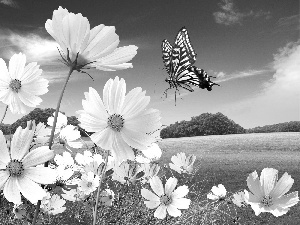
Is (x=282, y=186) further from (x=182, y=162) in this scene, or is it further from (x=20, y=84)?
(x=182, y=162)

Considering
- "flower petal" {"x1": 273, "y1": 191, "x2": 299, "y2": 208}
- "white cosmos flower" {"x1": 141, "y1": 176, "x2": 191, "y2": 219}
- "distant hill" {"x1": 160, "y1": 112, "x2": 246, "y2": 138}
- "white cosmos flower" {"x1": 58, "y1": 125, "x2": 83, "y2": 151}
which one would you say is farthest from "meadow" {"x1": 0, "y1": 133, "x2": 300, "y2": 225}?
"distant hill" {"x1": 160, "y1": 112, "x2": 246, "y2": 138}

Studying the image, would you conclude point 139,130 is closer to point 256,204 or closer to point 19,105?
point 19,105

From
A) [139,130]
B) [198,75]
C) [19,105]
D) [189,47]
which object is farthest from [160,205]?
[198,75]

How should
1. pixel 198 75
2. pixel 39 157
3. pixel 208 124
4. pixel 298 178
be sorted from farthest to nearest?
pixel 208 124, pixel 298 178, pixel 198 75, pixel 39 157

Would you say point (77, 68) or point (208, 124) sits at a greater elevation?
point (208, 124)

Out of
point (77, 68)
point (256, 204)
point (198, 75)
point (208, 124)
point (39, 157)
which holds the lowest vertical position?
point (256, 204)

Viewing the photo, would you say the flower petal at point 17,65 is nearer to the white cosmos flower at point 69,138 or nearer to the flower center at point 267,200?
the white cosmos flower at point 69,138

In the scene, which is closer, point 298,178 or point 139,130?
point 139,130
